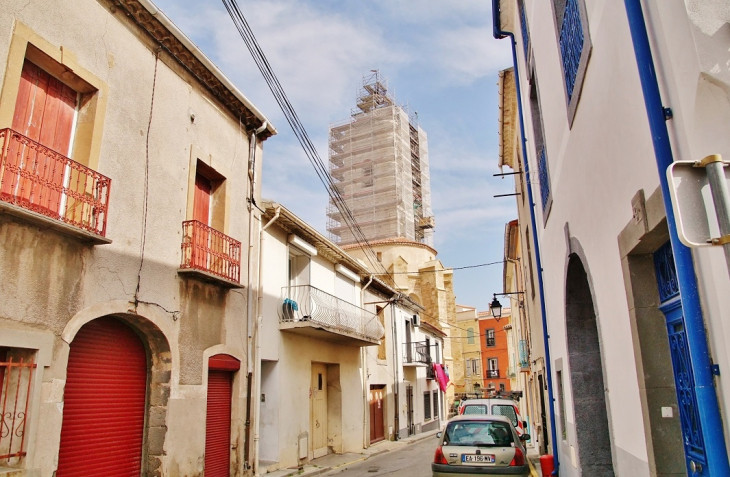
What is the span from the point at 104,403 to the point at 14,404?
1.80 m

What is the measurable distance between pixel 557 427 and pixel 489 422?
1.17 m

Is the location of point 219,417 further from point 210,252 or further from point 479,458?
point 479,458

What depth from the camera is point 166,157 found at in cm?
905

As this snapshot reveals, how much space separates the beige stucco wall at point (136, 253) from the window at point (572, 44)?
6.24 meters

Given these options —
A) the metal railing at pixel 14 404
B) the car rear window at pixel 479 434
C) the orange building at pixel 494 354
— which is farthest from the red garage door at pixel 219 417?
the orange building at pixel 494 354

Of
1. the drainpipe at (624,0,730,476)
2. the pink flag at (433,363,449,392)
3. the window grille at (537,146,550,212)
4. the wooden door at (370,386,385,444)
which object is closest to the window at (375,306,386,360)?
the wooden door at (370,386,385,444)

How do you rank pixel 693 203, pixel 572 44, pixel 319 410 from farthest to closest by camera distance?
pixel 319 410 < pixel 572 44 < pixel 693 203

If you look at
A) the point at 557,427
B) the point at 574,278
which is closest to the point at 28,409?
the point at 574,278

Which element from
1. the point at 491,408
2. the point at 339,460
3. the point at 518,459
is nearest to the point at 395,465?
the point at 339,460

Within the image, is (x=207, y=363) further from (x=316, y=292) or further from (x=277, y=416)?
(x=316, y=292)

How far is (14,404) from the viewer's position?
596 centimetres

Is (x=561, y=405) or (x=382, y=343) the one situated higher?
(x=382, y=343)

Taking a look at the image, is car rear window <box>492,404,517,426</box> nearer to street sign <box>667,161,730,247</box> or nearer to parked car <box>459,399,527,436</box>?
parked car <box>459,399,527,436</box>

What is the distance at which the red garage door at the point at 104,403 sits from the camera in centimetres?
705
